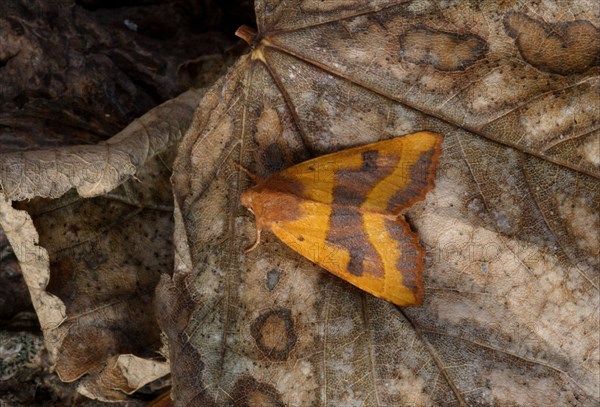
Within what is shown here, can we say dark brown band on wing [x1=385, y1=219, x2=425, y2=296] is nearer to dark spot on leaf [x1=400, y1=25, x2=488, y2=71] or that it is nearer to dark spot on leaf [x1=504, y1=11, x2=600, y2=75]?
dark spot on leaf [x1=400, y1=25, x2=488, y2=71]

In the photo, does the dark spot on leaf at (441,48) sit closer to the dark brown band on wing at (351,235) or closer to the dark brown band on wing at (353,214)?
the dark brown band on wing at (353,214)

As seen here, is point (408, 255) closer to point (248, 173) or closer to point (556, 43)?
point (248, 173)

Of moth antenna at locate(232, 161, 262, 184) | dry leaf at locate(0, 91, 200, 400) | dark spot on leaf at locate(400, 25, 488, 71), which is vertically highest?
dark spot on leaf at locate(400, 25, 488, 71)

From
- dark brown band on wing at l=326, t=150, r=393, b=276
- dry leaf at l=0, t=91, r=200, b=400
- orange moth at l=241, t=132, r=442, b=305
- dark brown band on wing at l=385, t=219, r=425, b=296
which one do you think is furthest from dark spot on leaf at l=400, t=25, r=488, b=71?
dry leaf at l=0, t=91, r=200, b=400

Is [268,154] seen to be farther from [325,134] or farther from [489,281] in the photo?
[489,281]

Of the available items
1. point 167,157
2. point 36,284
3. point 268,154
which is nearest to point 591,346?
point 268,154

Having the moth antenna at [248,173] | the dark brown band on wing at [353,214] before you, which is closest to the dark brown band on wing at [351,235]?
the dark brown band on wing at [353,214]

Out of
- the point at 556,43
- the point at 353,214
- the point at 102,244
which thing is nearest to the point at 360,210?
the point at 353,214
